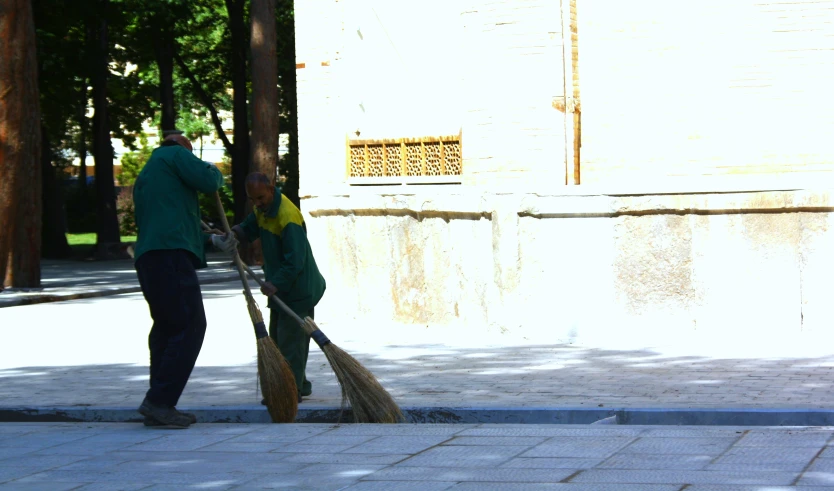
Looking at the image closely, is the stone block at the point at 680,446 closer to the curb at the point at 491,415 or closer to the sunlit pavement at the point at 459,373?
the curb at the point at 491,415

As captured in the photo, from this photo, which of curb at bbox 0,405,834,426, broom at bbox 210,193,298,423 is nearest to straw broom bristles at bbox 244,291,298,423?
broom at bbox 210,193,298,423

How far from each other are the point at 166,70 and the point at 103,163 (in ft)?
11.6

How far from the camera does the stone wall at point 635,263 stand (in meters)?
10.9

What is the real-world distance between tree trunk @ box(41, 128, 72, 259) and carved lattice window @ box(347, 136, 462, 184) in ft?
64.5

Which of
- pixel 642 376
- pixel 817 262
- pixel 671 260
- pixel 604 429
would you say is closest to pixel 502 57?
pixel 671 260

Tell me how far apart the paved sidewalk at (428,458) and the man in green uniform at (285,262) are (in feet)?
3.08

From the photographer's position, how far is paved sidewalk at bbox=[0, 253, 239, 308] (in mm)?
20188

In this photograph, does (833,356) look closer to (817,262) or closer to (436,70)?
Answer: (817,262)

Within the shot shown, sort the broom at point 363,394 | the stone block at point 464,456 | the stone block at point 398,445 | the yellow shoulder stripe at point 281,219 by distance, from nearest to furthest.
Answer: the stone block at point 464,456 < the stone block at point 398,445 < the broom at point 363,394 < the yellow shoulder stripe at point 281,219

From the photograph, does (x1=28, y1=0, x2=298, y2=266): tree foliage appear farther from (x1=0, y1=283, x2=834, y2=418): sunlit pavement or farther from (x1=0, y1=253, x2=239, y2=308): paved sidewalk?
(x1=0, y1=283, x2=834, y2=418): sunlit pavement

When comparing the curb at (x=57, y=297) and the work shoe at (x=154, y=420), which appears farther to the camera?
the curb at (x=57, y=297)

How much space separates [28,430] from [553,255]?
5379mm

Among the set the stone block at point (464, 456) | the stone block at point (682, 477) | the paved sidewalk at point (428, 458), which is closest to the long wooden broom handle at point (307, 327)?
the paved sidewalk at point (428, 458)

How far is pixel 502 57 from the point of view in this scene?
12383 millimetres
